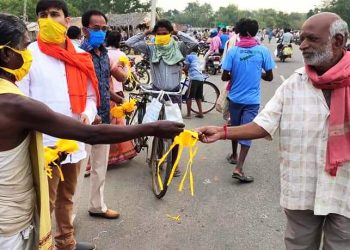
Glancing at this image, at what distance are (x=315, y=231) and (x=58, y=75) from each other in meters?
2.05

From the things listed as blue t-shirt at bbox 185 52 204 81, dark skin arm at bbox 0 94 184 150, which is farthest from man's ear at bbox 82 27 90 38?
blue t-shirt at bbox 185 52 204 81

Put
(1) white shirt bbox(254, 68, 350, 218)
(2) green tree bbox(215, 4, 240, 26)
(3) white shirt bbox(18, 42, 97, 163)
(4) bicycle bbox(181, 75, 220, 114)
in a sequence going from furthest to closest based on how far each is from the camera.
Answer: (2) green tree bbox(215, 4, 240, 26) < (4) bicycle bbox(181, 75, 220, 114) < (3) white shirt bbox(18, 42, 97, 163) < (1) white shirt bbox(254, 68, 350, 218)

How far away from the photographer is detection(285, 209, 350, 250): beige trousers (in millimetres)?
2484

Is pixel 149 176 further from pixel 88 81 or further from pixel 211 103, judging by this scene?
pixel 211 103

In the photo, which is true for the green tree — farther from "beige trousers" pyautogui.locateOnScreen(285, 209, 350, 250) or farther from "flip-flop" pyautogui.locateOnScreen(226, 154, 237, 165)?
"beige trousers" pyautogui.locateOnScreen(285, 209, 350, 250)

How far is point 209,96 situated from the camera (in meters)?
9.98

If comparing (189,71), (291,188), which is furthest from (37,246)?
(189,71)

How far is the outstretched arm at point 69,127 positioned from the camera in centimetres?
187

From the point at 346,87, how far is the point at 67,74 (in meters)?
1.88

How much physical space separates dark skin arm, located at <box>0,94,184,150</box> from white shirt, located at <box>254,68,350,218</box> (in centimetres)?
78

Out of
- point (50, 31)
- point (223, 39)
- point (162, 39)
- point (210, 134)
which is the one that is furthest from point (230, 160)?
point (223, 39)

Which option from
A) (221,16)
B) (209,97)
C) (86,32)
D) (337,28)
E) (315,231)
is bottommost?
(221,16)

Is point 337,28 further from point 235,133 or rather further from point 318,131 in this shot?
point 235,133

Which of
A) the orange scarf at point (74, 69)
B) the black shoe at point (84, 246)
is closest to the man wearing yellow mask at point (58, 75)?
the orange scarf at point (74, 69)
